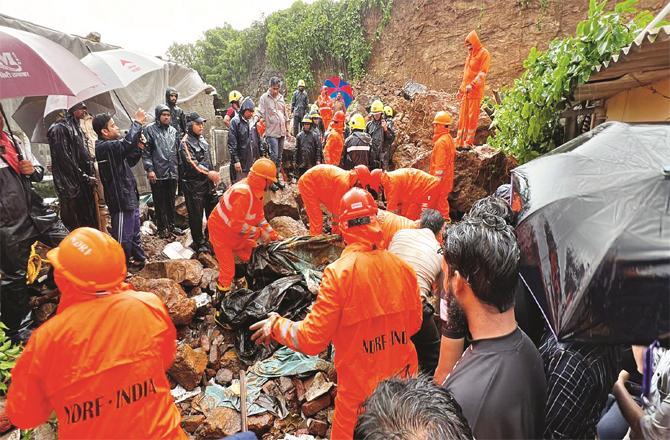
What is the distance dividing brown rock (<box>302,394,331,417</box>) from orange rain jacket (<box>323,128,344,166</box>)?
516 centimetres

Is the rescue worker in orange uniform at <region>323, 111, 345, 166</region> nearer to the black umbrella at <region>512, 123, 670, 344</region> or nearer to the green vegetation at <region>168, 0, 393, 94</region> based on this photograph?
the black umbrella at <region>512, 123, 670, 344</region>

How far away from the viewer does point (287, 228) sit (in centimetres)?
552

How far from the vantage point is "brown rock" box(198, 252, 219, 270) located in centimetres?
512

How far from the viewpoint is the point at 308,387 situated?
3299mm

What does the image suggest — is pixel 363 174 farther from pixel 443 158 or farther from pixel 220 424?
pixel 220 424

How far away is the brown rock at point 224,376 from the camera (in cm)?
347

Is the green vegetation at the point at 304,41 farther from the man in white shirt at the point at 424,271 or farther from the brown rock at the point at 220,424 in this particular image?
the brown rock at the point at 220,424

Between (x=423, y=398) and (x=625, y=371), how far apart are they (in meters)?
1.67

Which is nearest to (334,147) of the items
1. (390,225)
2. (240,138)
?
(240,138)

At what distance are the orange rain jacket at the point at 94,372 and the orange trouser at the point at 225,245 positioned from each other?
239 cm

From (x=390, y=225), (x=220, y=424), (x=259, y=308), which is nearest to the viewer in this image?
(x=220, y=424)

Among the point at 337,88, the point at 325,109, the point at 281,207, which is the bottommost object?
the point at 281,207

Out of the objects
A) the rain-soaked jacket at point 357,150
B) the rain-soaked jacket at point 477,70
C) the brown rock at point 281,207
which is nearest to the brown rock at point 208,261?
the brown rock at point 281,207

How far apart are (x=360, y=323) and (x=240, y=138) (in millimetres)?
5283
